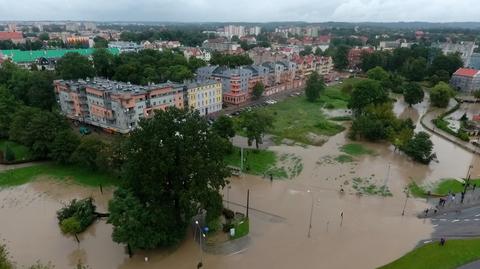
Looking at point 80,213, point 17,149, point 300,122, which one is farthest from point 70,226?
point 300,122

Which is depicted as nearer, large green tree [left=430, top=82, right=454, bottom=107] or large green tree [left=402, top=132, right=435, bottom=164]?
large green tree [left=402, top=132, right=435, bottom=164]

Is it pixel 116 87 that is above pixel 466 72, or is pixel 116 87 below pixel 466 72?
above

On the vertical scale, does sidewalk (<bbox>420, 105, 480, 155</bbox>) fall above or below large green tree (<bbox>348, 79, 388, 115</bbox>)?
below

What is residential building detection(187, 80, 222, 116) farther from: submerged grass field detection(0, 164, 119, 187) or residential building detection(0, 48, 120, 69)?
residential building detection(0, 48, 120, 69)

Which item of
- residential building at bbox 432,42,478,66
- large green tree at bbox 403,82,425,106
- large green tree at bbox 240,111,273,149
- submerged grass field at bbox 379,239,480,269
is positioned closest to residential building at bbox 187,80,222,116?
large green tree at bbox 240,111,273,149

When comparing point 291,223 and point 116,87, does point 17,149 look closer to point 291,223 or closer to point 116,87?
point 116,87

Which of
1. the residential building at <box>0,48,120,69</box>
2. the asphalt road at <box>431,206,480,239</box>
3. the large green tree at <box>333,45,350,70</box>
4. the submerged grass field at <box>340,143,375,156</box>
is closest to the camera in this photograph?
the asphalt road at <box>431,206,480,239</box>

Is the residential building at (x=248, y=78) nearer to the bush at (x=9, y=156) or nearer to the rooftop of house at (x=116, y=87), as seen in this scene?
the rooftop of house at (x=116, y=87)

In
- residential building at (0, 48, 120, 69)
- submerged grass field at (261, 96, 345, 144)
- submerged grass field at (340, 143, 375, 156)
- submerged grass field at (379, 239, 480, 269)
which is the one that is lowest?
submerged grass field at (340, 143, 375, 156)
